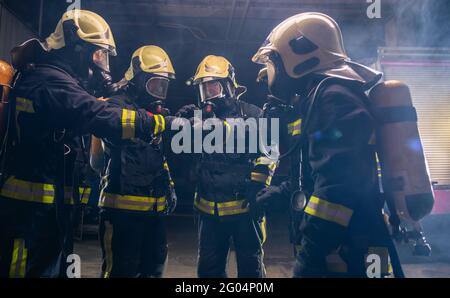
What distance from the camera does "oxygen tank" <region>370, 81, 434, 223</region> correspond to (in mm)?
1820

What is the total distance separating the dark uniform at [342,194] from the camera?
5.71ft

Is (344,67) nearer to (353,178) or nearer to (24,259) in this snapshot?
(353,178)

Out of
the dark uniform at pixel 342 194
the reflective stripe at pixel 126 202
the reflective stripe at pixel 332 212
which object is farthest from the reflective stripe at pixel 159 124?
the reflective stripe at pixel 332 212

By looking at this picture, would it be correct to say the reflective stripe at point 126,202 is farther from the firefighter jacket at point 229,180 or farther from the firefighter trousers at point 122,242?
the firefighter jacket at point 229,180

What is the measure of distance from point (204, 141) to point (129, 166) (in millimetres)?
845

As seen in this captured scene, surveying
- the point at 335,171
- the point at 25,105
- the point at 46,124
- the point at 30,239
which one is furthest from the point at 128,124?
the point at 335,171

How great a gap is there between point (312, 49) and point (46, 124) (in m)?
2.03

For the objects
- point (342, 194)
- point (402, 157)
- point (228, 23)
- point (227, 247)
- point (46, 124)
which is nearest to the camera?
point (342, 194)

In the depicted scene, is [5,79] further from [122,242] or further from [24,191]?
[122,242]

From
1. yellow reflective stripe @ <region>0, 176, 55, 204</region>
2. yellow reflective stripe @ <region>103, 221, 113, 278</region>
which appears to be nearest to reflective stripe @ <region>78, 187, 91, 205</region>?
yellow reflective stripe @ <region>103, 221, 113, 278</region>

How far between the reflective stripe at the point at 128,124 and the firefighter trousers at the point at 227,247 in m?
1.32

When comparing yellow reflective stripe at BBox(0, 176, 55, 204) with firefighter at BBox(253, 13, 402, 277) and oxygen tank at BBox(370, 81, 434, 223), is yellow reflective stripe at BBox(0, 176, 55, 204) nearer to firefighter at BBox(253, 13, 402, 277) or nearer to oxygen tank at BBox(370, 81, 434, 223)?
firefighter at BBox(253, 13, 402, 277)

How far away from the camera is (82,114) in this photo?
2.46m
